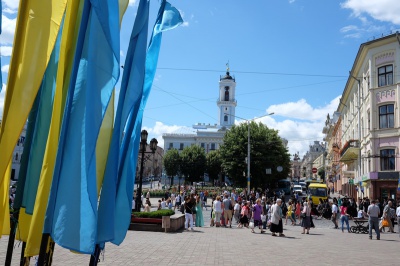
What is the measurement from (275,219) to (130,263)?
9.76 m

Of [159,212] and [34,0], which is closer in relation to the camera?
[34,0]

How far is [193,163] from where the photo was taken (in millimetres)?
93125

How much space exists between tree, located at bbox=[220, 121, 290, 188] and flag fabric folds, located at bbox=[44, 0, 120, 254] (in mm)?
47642

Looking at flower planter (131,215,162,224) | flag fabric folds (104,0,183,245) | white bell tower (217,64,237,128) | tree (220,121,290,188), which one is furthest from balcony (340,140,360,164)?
white bell tower (217,64,237,128)

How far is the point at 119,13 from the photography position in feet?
17.0

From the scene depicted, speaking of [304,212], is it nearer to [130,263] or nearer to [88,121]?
[130,263]

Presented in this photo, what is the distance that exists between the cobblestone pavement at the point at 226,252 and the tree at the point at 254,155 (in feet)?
119

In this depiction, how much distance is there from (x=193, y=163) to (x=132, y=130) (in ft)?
Result: 289

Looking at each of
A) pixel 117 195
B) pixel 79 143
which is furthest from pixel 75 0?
pixel 117 195

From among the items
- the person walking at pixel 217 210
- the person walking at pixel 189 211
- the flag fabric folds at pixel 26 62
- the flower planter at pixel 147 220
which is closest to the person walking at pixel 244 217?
the person walking at pixel 217 210

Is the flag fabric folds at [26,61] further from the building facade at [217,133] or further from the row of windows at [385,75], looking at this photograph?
the building facade at [217,133]

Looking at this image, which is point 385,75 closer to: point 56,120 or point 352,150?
point 352,150

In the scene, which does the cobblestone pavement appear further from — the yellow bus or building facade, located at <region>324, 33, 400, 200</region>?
the yellow bus

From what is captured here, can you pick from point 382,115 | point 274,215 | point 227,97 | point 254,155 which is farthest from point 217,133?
point 274,215
